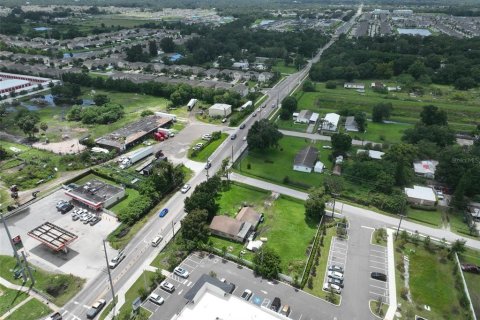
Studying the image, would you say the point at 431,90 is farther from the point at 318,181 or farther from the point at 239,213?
the point at 239,213

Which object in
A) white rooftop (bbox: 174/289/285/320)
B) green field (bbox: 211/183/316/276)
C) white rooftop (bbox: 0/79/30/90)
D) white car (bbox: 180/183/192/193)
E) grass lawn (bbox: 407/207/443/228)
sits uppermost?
white rooftop (bbox: 0/79/30/90)

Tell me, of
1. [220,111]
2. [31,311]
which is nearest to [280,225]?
[31,311]

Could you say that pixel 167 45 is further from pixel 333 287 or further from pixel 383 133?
pixel 333 287

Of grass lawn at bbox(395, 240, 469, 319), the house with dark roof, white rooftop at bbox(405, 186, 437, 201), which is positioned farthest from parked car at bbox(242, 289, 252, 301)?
white rooftop at bbox(405, 186, 437, 201)

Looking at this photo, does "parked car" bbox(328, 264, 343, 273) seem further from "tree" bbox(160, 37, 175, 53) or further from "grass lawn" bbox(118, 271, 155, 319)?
"tree" bbox(160, 37, 175, 53)

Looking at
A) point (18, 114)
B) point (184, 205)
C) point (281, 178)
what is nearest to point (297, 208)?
point (281, 178)

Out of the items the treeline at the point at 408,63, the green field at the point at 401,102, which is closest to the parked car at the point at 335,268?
the green field at the point at 401,102
